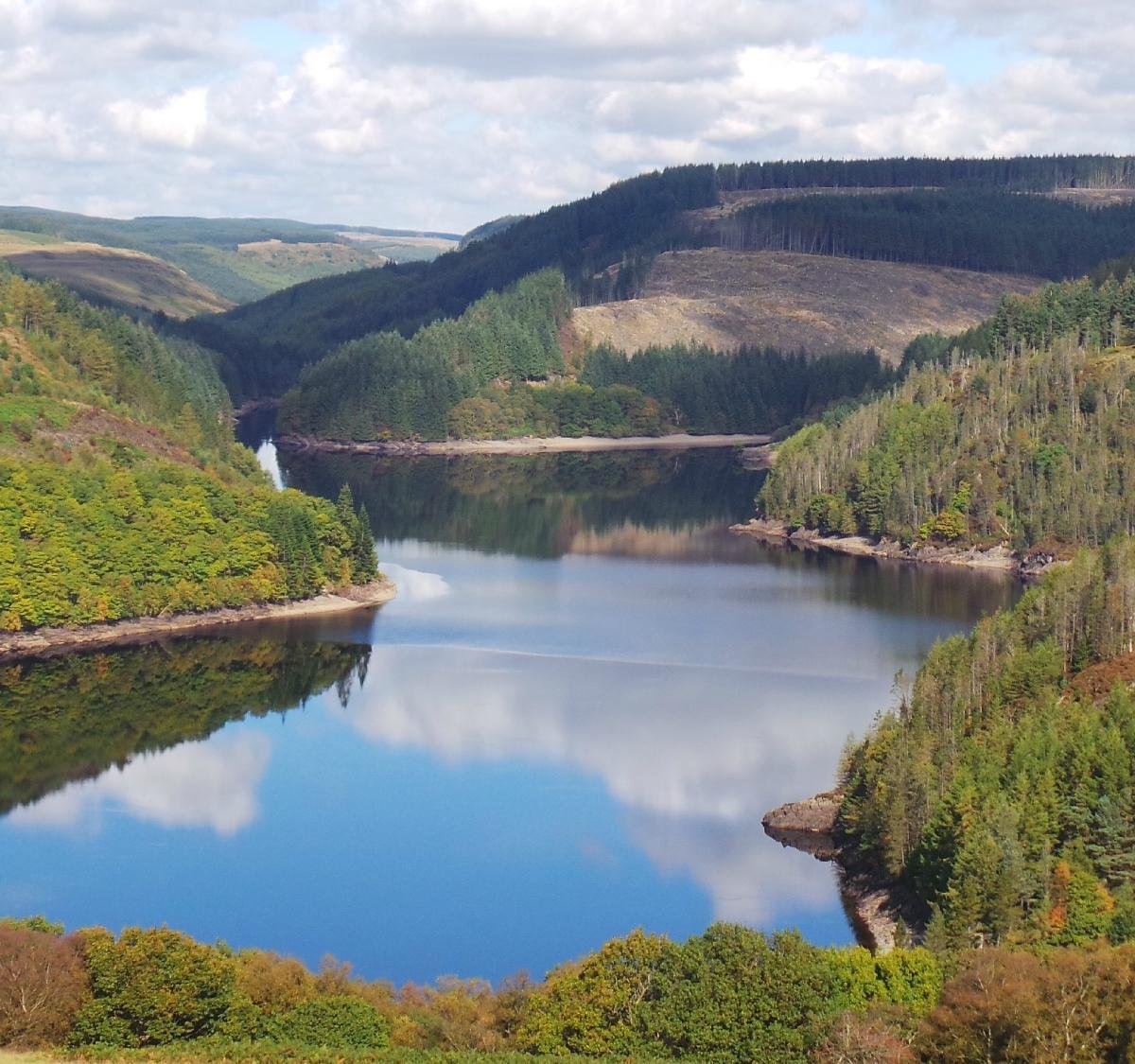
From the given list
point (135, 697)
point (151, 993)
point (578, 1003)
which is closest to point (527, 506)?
point (135, 697)

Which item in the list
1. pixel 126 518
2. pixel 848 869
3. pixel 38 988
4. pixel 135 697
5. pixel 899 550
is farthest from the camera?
pixel 899 550

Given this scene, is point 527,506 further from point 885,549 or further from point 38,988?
point 38,988

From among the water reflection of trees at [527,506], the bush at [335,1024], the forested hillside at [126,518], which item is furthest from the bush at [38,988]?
the water reflection of trees at [527,506]

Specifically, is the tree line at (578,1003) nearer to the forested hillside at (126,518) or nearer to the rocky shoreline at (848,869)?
the rocky shoreline at (848,869)

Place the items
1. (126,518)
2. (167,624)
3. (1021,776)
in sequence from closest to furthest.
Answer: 1. (1021,776)
2. (167,624)
3. (126,518)

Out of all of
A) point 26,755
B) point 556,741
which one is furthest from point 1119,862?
point 26,755

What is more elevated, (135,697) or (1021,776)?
(1021,776)
